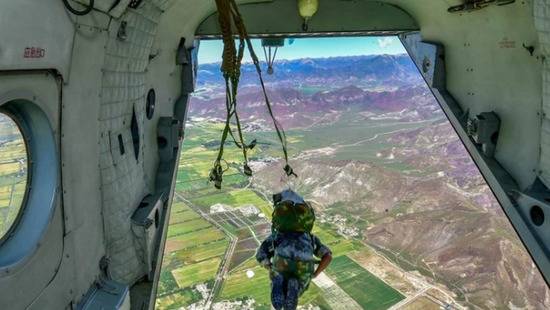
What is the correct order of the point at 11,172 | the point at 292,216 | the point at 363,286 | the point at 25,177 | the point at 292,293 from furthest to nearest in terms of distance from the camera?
the point at 363,286
the point at 292,216
the point at 292,293
the point at 25,177
the point at 11,172

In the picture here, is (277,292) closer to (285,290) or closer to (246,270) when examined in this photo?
(285,290)

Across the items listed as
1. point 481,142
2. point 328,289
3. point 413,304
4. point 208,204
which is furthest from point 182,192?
point 481,142

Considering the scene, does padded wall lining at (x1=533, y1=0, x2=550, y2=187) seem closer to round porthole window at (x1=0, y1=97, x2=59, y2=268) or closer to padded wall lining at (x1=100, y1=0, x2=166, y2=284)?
padded wall lining at (x1=100, y1=0, x2=166, y2=284)

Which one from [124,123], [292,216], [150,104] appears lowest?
[292,216]

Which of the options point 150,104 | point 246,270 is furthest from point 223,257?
point 150,104

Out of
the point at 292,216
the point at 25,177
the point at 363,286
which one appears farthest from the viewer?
the point at 363,286

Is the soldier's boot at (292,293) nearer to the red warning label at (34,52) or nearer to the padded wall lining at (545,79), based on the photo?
the red warning label at (34,52)

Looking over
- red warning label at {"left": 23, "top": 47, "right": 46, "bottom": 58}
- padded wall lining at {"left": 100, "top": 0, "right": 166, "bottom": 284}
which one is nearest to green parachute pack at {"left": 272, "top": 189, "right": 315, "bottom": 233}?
padded wall lining at {"left": 100, "top": 0, "right": 166, "bottom": 284}

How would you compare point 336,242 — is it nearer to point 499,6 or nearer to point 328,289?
point 328,289

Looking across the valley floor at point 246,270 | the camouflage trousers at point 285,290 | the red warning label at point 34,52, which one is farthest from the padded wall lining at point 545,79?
the valley floor at point 246,270
